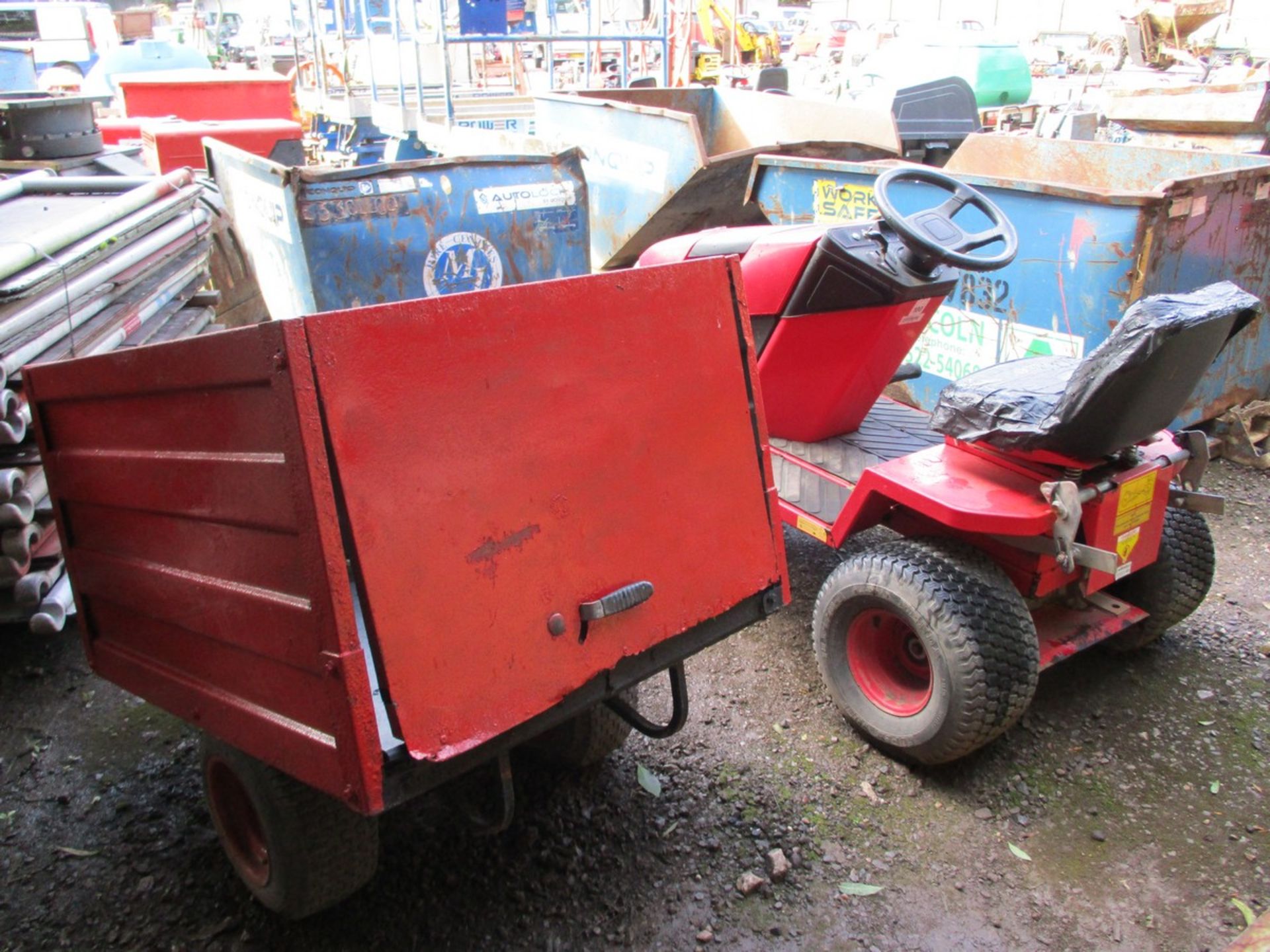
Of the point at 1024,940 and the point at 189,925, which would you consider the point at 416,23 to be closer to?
the point at 189,925

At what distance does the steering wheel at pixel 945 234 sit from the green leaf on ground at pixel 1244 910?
1.79 meters

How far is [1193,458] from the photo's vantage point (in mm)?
2871

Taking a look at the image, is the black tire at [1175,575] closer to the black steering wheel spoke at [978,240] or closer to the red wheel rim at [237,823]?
the black steering wheel spoke at [978,240]

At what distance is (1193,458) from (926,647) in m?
1.07

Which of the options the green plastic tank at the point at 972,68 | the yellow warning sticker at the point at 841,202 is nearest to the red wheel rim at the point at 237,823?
the yellow warning sticker at the point at 841,202

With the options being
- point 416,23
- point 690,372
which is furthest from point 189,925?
point 416,23

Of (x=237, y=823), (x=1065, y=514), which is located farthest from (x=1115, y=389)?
(x=237, y=823)

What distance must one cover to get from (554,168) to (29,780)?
3.88 m

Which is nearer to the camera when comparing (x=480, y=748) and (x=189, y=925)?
(x=480, y=748)

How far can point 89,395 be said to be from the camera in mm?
2064

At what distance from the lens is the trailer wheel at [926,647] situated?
2.52 meters

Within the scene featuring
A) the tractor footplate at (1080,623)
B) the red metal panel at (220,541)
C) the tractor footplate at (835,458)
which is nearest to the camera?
the red metal panel at (220,541)

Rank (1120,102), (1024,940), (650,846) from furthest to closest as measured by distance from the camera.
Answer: (1120,102) < (650,846) < (1024,940)

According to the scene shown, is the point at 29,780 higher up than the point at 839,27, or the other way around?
the point at 839,27
